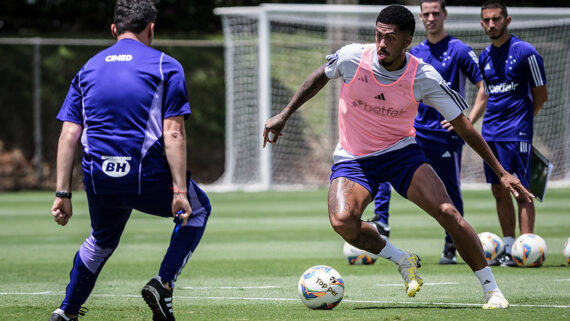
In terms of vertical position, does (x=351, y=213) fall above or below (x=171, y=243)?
below

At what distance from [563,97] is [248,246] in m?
14.9

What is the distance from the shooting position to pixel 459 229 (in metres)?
6.67

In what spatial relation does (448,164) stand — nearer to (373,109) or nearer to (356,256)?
(356,256)

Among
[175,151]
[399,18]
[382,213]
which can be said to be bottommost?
[382,213]

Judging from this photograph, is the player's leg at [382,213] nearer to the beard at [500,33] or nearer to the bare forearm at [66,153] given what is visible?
the beard at [500,33]

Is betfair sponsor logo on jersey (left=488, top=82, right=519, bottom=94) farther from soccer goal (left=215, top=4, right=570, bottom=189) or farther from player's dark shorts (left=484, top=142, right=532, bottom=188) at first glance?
soccer goal (left=215, top=4, right=570, bottom=189)

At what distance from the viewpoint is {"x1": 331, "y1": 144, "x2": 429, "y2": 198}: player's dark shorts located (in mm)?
6918

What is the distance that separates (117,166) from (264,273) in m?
3.81

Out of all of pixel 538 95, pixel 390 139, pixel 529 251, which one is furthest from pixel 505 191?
pixel 390 139

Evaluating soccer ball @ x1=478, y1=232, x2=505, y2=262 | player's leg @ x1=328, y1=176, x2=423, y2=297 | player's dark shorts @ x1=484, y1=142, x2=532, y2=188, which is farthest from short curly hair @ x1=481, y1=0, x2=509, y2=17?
player's leg @ x1=328, y1=176, x2=423, y2=297

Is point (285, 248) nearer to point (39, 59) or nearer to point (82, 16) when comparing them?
point (39, 59)

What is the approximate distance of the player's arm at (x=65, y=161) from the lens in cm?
553

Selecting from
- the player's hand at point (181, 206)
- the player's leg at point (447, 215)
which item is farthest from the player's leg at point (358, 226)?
the player's hand at point (181, 206)

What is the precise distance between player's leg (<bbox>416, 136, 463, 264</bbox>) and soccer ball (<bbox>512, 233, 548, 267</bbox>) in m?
0.66
